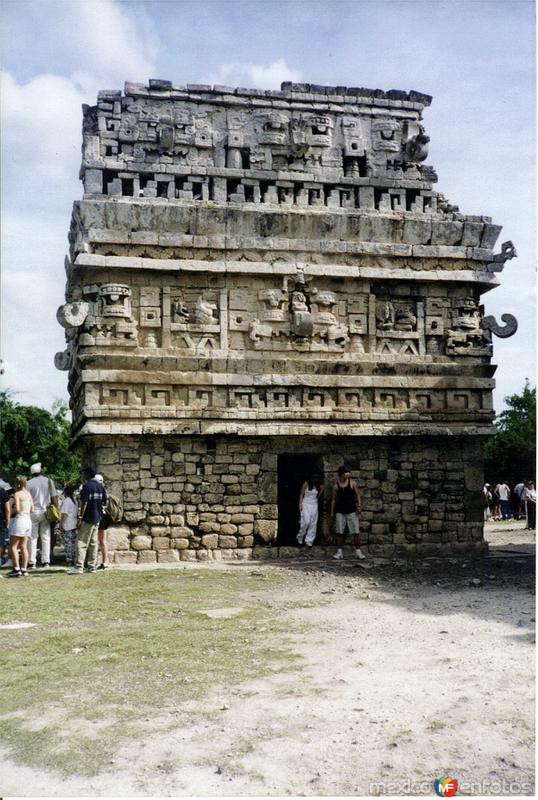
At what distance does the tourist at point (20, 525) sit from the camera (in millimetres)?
11344

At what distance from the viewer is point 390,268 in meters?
13.8

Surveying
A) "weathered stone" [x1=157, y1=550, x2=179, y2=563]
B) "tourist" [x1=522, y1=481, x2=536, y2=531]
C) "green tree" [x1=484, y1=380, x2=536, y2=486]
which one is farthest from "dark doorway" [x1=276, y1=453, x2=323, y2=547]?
"green tree" [x1=484, y1=380, x2=536, y2=486]

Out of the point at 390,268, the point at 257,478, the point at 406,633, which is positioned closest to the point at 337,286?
the point at 390,268

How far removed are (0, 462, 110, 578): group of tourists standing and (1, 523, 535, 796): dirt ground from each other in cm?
470

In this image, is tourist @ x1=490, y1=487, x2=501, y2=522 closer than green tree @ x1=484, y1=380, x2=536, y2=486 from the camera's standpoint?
Yes

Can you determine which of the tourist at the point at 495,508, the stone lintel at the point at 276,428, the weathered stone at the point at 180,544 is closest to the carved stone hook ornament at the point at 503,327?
the stone lintel at the point at 276,428

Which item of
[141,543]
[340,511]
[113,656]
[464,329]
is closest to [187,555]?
[141,543]

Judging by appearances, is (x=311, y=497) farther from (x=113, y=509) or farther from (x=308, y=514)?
(x=113, y=509)

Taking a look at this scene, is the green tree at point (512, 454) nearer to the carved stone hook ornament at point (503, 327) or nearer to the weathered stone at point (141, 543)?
the carved stone hook ornament at point (503, 327)

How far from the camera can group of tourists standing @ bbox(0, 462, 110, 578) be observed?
11.4 meters

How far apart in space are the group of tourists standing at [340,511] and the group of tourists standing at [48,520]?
10.4ft

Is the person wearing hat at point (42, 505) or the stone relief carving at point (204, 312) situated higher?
the stone relief carving at point (204, 312)

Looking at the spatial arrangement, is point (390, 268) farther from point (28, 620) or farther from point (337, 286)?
point (28, 620)

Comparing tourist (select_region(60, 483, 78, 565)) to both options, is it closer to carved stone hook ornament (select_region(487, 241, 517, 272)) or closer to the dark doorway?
the dark doorway
